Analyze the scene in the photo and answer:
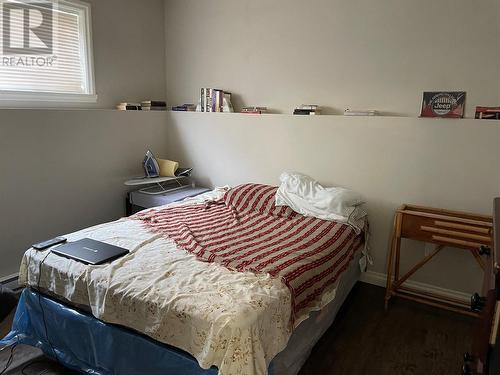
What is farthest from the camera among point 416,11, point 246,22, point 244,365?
point 246,22

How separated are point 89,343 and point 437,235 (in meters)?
2.07

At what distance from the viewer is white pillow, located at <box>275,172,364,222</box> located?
99.3 inches

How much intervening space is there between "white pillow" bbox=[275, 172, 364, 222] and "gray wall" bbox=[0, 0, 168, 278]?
1.62 m

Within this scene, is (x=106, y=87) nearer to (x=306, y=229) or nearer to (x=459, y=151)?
(x=306, y=229)

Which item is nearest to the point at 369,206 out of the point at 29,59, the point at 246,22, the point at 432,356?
the point at 432,356

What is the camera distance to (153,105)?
12.1 ft

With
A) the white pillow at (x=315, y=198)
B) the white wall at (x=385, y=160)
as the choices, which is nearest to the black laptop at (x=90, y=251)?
the white pillow at (x=315, y=198)

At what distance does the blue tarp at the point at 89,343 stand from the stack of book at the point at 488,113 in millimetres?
2249

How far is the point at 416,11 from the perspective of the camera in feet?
8.36

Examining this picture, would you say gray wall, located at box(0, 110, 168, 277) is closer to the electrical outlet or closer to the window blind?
the window blind

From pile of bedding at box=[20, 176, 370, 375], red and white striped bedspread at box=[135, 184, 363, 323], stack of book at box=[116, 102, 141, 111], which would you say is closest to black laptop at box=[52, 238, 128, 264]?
pile of bedding at box=[20, 176, 370, 375]

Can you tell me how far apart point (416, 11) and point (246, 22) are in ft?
4.80

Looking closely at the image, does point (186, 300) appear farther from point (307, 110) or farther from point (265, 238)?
point (307, 110)

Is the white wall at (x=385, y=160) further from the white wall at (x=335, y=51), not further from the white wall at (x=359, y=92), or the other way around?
the white wall at (x=335, y=51)
